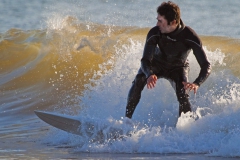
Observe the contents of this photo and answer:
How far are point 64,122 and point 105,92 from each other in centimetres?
166

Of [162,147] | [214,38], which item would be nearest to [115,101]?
[162,147]

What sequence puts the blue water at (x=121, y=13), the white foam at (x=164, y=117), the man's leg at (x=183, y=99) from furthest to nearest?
1. the blue water at (x=121, y=13)
2. the man's leg at (x=183, y=99)
3. the white foam at (x=164, y=117)

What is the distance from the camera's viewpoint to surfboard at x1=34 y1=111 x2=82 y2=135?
24.8ft

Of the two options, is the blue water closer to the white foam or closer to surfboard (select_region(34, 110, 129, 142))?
the white foam

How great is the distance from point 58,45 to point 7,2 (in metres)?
11.8

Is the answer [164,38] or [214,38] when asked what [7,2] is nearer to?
[214,38]

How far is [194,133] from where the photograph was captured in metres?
7.20

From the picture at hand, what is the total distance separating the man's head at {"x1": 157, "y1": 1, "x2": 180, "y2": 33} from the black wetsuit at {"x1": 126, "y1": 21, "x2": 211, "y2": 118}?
112mm

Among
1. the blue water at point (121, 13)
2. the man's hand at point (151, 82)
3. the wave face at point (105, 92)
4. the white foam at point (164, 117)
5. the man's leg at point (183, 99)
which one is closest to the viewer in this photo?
the man's hand at point (151, 82)

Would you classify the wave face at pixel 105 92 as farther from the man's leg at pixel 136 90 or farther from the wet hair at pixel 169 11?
the wet hair at pixel 169 11

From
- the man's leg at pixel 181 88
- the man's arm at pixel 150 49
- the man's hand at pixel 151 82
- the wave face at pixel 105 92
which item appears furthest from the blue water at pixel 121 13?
the man's hand at pixel 151 82

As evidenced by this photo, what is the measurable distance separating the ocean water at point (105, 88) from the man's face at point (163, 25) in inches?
43.5

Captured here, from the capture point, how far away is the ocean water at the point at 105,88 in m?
7.07

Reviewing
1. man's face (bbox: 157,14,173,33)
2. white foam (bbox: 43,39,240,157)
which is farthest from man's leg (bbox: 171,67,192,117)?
man's face (bbox: 157,14,173,33)
